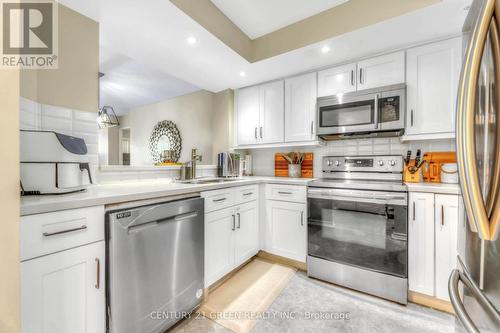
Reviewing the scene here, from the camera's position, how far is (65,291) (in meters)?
0.90

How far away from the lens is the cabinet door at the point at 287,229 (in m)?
2.09

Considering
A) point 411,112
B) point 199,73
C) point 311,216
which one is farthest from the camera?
point 199,73

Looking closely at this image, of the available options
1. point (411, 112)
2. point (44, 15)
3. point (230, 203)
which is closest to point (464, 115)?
point (411, 112)

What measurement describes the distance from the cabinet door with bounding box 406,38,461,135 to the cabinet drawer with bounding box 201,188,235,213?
1743mm

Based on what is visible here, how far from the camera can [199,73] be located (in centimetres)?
241

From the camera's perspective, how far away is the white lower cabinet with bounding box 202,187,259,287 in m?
1.68

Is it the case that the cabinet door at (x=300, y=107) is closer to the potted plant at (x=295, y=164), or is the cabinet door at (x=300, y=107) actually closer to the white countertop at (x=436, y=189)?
the potted plant at (x=295, y=164)

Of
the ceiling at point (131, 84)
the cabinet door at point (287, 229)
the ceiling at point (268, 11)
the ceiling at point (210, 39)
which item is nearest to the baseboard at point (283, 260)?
the cabinet door at point (287, 229)

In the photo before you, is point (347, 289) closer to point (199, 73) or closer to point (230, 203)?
point (230, 203)

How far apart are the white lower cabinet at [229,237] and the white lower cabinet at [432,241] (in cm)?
137

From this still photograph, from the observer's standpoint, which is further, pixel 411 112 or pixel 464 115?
pixel 411 112

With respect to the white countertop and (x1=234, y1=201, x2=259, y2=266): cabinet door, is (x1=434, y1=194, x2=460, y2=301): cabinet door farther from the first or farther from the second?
(x1=234, y1=201, x2=259, y2=266): cabinet door

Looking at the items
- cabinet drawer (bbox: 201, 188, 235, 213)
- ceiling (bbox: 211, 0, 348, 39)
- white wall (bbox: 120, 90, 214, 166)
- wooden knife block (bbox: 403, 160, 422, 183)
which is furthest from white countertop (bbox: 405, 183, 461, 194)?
white wall (bbox: 120, 90, 214, 166)

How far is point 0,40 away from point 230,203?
1573mm
